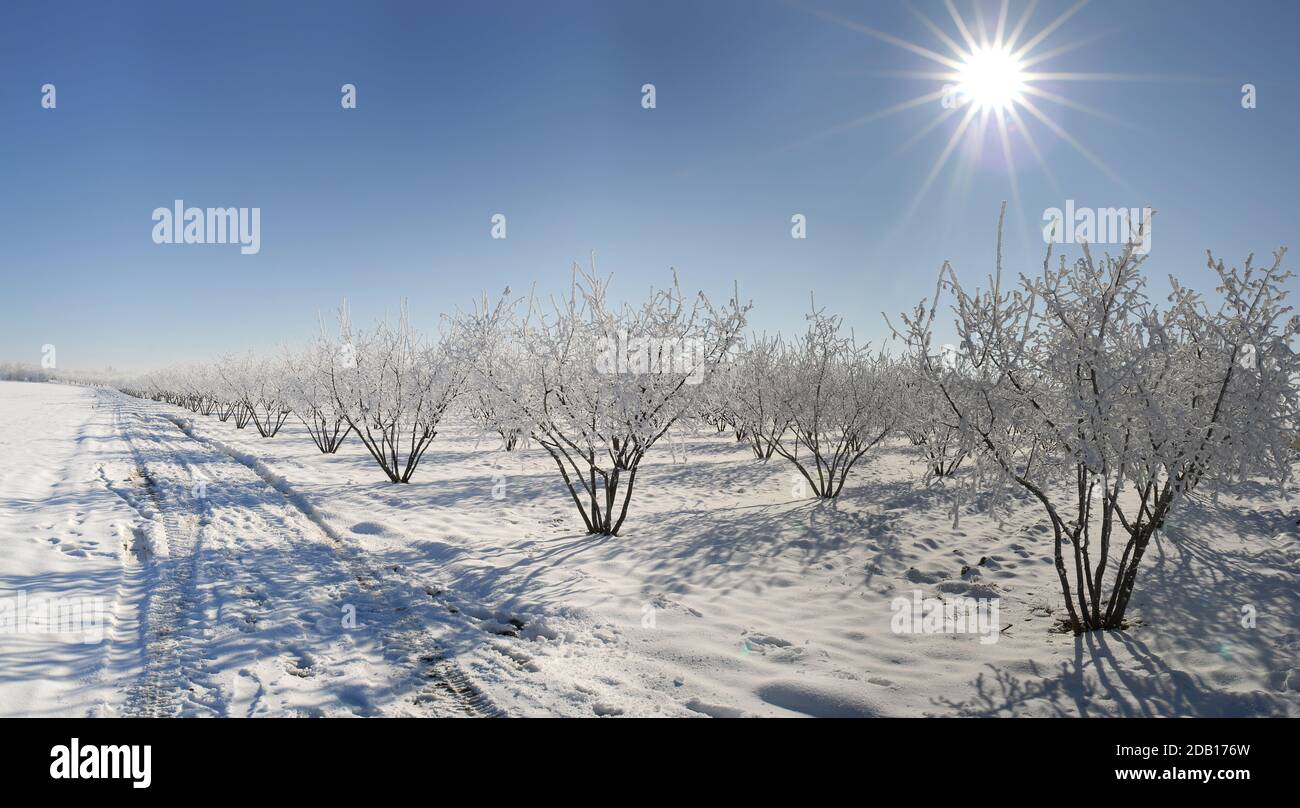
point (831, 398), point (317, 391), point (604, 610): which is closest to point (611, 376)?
point (604, 610)

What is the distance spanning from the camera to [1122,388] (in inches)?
183

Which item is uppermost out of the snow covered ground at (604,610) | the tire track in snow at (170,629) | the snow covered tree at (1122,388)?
the snow covered tree at (1122,388)

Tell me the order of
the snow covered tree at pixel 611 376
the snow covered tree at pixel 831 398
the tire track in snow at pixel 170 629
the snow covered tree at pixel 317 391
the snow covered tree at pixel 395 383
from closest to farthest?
the tire track in snow at pixel 170 629 < the snow covered tree at pixel 611 376 < the snow covered tree at pixel 831 398 < the snow covered tree at pixel 395 383 < the snow covered tree at pixel 317 391

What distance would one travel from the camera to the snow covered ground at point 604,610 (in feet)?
13.6

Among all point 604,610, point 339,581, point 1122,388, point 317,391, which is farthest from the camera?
point 317,391

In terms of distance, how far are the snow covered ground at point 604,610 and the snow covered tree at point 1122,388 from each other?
1235 millimetres

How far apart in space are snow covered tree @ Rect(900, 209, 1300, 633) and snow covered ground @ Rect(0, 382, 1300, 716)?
48.6 inches

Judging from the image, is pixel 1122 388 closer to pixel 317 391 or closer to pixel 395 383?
pixel 395 383

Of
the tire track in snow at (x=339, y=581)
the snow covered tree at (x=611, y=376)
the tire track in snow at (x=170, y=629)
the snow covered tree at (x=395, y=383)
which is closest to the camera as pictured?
the tire track in snow at (x=170, y=629)

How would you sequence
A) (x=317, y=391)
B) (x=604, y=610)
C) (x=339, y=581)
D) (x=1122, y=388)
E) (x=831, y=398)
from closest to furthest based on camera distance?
(x=1122, y=388), (x=604, y=610), (x=339, y=581), (x=831, y=398), (x=317, y=391)

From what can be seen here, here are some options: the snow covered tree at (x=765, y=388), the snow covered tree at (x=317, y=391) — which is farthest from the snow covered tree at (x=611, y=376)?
the snow covered tree at (x=317, y=391)

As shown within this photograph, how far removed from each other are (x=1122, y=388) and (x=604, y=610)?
5.29m

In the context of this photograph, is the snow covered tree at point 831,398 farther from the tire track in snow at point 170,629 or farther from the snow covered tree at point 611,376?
the tire track in snow at point 170,629

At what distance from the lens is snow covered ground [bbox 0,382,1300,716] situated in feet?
13.6
